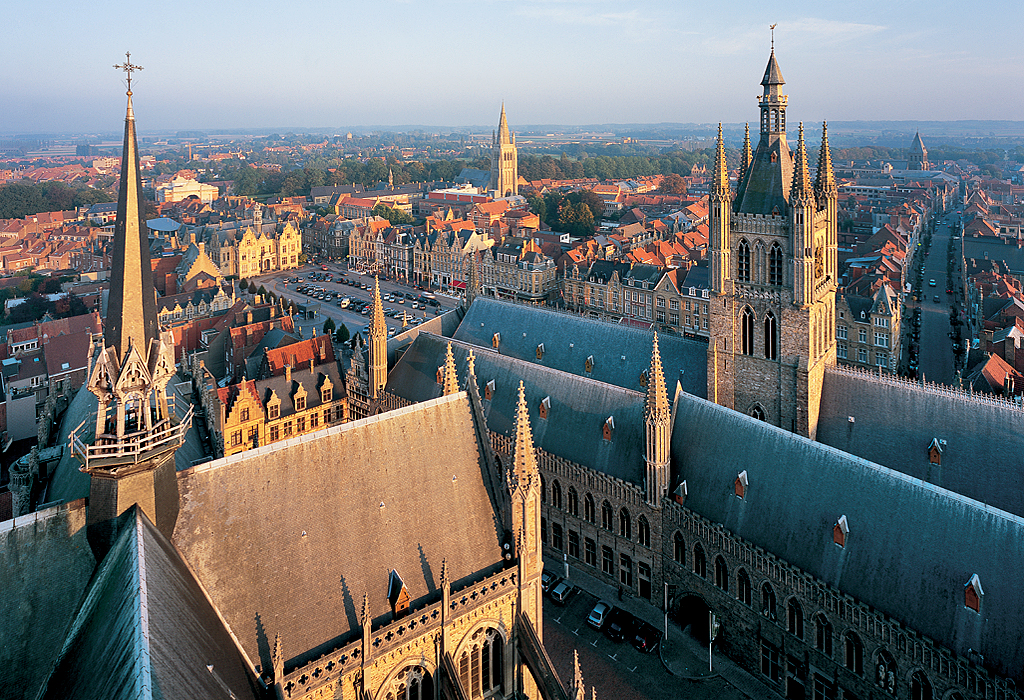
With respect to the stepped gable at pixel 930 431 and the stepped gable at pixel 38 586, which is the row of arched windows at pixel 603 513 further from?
the stepped gable at pixel 38 586

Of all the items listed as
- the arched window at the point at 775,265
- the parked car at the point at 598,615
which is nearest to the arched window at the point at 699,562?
the parked car at the point at 598,615

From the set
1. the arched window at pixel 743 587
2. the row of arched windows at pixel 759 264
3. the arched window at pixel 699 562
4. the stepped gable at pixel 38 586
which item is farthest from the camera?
the row of arched windows at pixel 759 264

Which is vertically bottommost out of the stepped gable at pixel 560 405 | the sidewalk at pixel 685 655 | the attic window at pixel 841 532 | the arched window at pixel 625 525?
the sidewalk at pixel 685 655

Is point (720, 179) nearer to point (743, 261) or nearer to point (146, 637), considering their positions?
point (743, 261)

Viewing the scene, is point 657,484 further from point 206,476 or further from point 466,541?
point 206,476

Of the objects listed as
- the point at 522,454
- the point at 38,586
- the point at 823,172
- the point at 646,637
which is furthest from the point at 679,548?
the point at 38,586

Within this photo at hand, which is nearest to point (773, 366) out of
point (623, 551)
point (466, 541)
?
point (623, 551)

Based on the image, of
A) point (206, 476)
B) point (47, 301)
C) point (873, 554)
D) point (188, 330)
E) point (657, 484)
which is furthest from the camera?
point (47, 301)
